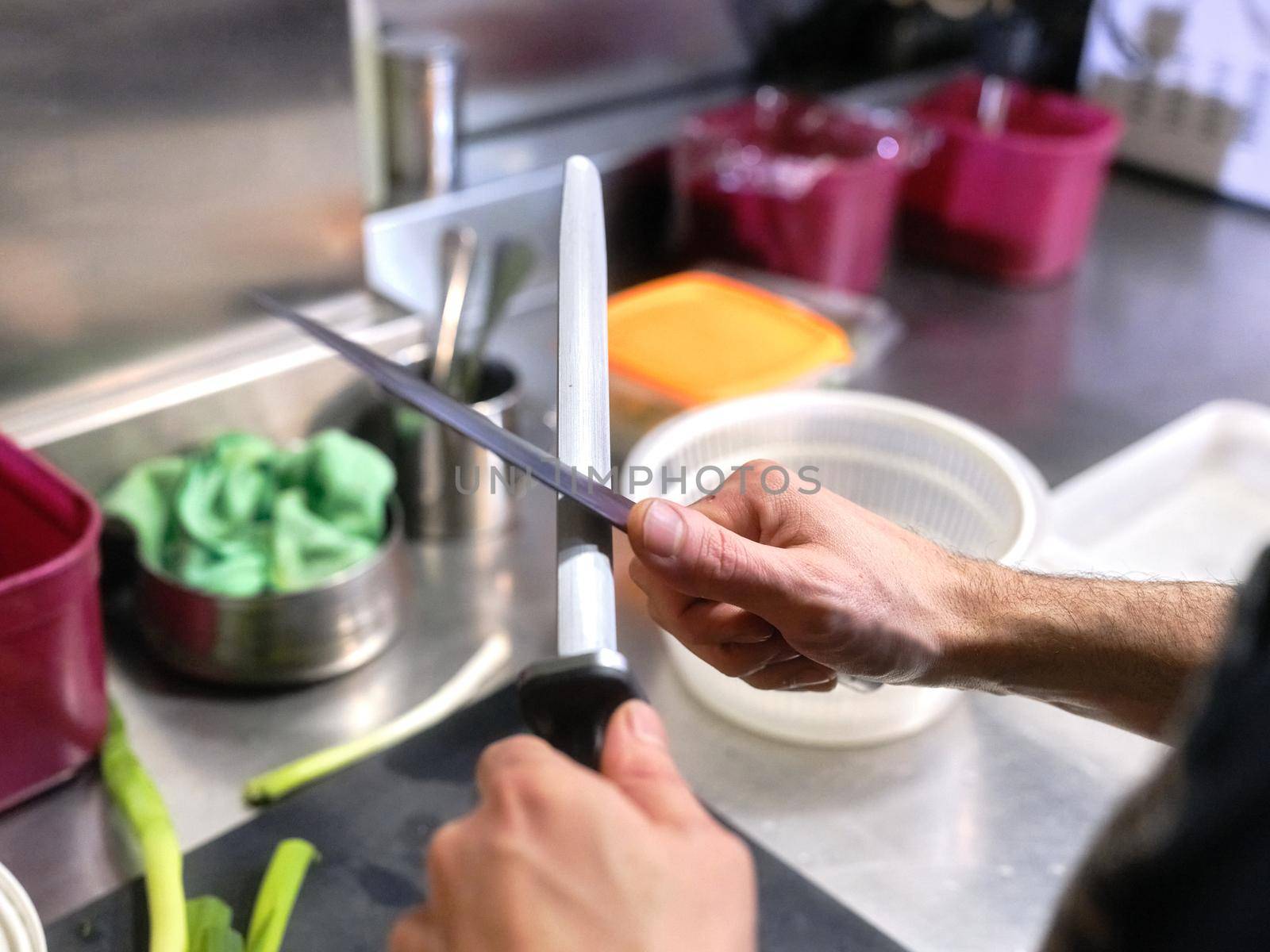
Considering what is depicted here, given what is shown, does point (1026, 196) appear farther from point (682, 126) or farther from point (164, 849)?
point (164, 849)

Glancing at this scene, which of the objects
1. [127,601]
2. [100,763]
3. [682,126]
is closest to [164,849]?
[100,763]

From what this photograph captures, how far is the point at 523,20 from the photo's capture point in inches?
48.1

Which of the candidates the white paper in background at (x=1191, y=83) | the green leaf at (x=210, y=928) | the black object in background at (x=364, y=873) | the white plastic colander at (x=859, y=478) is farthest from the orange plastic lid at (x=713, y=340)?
the white paper in background at (x=1191, y=83)

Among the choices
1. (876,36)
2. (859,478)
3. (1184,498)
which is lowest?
(1184,498)

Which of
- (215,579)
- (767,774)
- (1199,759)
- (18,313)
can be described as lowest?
(767,774)

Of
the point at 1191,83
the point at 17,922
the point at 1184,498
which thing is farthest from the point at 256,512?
the point at 1191,83

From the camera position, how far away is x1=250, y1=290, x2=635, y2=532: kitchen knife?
19.6 inches

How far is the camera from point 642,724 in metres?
0.42

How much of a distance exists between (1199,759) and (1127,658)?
0.37 meters

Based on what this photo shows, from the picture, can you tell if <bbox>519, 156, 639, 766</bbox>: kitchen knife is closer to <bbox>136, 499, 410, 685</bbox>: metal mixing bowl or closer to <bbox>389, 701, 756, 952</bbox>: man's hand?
<bbox>389, 701, 756, 952</bbox>: man's hand

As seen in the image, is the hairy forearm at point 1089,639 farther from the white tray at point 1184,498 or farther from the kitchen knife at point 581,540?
the white tray at point 1184,498

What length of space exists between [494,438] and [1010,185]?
0.90 meters

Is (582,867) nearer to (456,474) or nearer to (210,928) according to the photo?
(210,928)

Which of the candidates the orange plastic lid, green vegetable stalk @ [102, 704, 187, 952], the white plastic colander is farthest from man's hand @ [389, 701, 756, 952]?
the orange plastic lid
